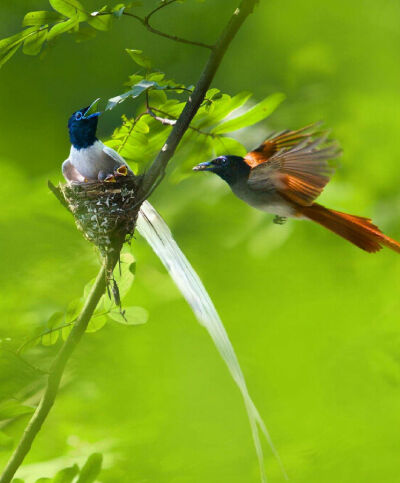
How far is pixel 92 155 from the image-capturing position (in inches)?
45.4

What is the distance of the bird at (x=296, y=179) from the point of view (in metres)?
0.87

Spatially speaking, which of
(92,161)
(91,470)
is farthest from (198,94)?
(91,470)

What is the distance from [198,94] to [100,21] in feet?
0.63

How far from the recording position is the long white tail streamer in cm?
86

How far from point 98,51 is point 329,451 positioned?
120 cm

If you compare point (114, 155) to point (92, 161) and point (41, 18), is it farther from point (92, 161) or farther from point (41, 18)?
point (41, 18)

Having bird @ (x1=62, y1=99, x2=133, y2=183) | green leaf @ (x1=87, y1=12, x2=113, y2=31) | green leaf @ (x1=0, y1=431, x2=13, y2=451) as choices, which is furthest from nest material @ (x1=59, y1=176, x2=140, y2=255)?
green leaf @ (x1=0, y1=431, x2=13, y2=451)

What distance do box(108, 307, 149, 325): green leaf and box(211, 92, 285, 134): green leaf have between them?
0.34 m

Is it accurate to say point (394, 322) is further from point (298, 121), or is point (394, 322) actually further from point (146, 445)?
point (146, 445)

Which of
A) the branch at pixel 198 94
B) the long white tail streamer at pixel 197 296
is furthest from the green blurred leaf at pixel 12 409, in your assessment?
the branch at pixel 198 94

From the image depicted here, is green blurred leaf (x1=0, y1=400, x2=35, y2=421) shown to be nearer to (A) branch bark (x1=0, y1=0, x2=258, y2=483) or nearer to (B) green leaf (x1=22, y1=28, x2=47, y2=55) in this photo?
(A) branch bark (x1=0, y1=0, x2=258, y2=483)

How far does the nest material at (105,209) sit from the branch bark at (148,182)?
3cm

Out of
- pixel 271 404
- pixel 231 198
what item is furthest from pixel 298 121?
pixel 271 404

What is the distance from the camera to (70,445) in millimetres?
1771
